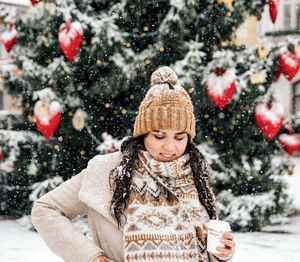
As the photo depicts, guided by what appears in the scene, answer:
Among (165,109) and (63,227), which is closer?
(63,227)

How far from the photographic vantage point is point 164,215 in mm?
1949

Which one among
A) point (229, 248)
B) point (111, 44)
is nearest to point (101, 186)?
point (229, 248)

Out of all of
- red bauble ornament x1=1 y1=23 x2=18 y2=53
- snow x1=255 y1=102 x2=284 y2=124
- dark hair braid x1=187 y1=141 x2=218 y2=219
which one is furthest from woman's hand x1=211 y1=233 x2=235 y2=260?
red bauble ornament x1=1 y1=23 x2=18 y2=53

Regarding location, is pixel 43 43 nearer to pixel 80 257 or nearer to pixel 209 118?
pixel 209 118

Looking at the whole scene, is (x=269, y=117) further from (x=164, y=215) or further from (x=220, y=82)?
(x=164, y=215)

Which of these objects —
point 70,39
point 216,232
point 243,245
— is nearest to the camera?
point 216,232

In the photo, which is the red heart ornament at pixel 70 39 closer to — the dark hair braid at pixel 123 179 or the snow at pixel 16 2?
the snow at pixel 16 2

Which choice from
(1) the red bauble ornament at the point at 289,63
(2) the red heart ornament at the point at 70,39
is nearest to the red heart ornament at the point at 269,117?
(1) the red bauble ornament at the point at 289,63

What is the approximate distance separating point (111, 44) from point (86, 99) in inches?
31.6

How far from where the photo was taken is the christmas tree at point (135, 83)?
517 cm

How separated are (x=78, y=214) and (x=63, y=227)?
0.43 ft

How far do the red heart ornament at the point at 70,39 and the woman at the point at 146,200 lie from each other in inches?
107

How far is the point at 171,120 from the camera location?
2.03m

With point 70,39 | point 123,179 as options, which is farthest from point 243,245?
point 123,179
